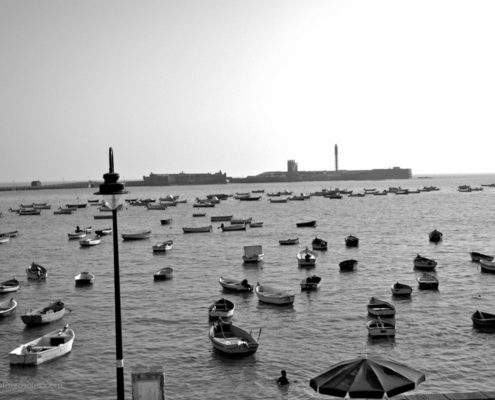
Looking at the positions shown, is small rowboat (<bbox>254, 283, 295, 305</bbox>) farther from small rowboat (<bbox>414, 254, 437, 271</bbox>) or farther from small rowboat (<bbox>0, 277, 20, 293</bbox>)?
small rowboat (<bbox>0, 277, 20, 293</bbox>)

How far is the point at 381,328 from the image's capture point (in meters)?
33.4

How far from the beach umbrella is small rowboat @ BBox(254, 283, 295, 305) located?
24843 mm

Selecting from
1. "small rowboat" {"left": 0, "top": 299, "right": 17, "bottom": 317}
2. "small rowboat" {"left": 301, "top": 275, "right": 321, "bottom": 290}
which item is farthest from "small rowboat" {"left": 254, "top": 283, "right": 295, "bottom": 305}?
"small rowboat" {"left": 0, "top": 299, "right": 17, "bottom": 317}

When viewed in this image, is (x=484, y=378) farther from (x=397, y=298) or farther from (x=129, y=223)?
(x=129, y=223)

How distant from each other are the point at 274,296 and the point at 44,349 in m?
16.8

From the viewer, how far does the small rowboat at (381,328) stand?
33312 millimetres

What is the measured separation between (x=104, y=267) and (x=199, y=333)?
33.2m

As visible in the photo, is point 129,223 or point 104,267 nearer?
point 104,267

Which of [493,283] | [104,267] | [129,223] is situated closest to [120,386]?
[493,283]

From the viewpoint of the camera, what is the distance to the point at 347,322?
37375 millimetres

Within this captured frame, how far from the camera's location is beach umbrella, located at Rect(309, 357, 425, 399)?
632 inches

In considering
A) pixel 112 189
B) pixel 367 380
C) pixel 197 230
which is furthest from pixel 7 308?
pixel 197 230

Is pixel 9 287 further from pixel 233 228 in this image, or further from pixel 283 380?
pixel 233 228

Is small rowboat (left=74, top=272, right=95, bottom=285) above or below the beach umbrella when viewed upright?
below
